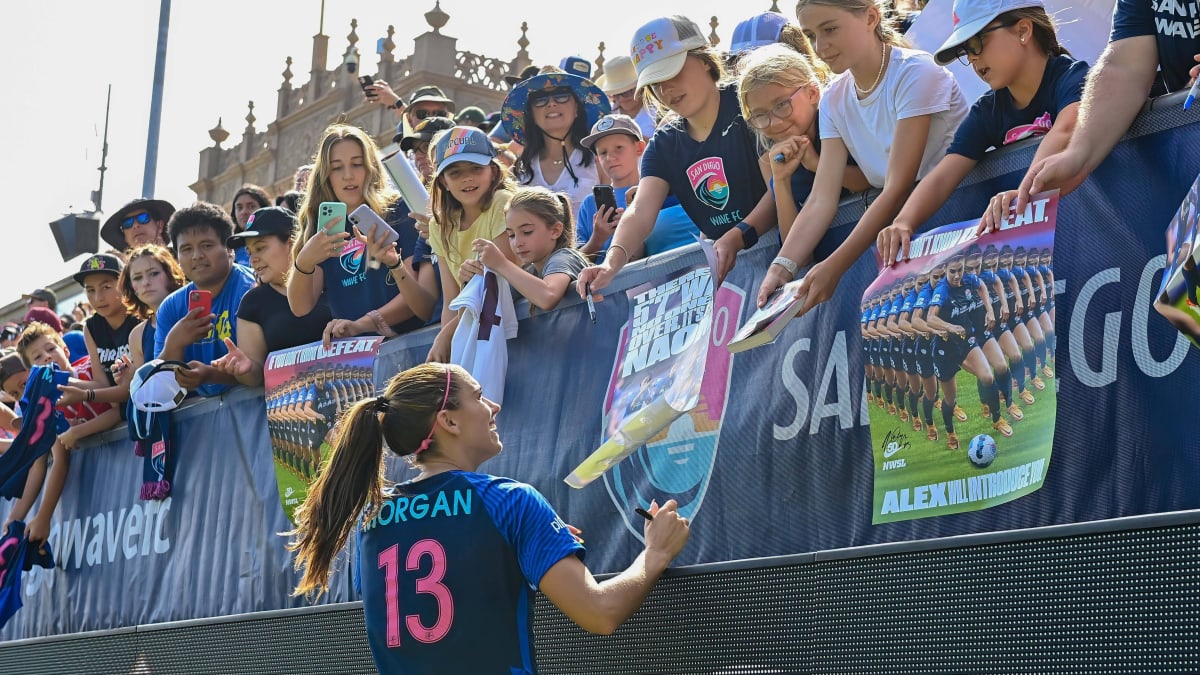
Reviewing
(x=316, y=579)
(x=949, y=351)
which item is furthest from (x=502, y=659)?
(x=949, y=351)

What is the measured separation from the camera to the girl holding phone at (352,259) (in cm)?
736

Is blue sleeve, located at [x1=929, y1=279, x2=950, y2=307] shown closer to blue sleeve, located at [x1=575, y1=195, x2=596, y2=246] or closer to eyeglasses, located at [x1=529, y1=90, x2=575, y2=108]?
blue sleeve, located at [x1=575, y1=195, x2=596, y2=246]

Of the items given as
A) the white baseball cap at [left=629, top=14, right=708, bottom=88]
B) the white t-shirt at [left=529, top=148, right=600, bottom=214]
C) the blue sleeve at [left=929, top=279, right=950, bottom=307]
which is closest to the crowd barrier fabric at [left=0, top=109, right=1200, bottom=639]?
the blue sleeve at [left=929, top=279, right=950, bottom=307]

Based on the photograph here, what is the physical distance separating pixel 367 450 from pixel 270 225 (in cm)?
395

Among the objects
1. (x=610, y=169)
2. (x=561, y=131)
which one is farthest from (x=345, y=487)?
(x=561, y=131)

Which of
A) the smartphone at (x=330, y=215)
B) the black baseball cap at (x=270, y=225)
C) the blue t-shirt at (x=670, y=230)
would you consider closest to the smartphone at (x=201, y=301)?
the black baseball cap at (x=270, y=225)

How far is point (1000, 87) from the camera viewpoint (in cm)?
461

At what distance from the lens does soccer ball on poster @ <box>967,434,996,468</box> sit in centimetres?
420

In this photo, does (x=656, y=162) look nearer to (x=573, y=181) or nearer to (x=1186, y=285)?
(x=573, y=181)

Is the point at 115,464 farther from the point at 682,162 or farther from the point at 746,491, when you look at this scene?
the point at 746,491

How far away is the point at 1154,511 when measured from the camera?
378cm

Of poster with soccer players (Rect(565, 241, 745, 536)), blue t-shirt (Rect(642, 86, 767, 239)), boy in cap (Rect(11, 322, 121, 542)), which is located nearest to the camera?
poster with soccer players (Rect(565, 241, 745, 536))

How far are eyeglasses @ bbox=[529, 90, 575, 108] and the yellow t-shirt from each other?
147 cm

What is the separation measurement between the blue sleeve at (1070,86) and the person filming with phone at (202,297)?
5223 millimetres
